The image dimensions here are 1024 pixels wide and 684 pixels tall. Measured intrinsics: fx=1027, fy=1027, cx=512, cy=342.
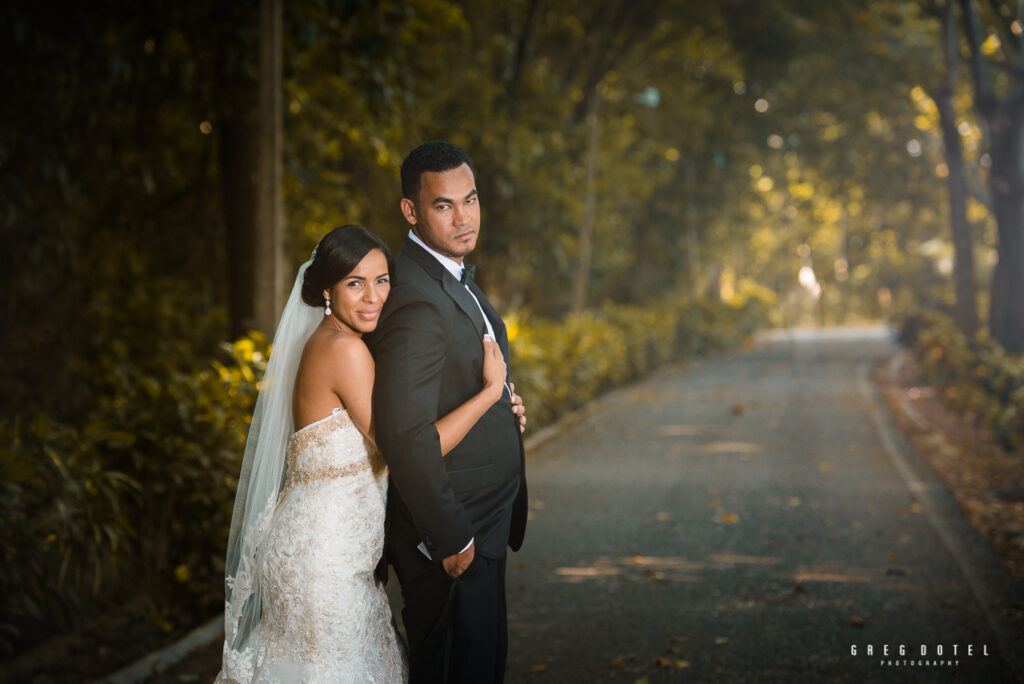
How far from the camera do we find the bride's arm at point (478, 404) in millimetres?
3109

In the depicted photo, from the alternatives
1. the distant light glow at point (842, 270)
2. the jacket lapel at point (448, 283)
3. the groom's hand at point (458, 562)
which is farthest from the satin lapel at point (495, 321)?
the distant light glow at point (842, 270)

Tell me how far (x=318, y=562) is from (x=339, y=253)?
1.01 m

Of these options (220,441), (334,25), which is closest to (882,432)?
(334,25)

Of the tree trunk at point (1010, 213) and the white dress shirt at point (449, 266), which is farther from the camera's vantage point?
the tree trunk at point (1010, 213)

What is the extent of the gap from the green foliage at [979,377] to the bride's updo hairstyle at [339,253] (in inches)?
407

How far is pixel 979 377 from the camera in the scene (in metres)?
16.0

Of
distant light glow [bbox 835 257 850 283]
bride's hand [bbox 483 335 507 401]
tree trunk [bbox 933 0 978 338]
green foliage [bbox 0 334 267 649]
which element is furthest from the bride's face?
distant light glow [bbox 835 257 850 283]

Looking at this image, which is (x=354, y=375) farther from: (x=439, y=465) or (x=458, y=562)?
(x=458, y=562)

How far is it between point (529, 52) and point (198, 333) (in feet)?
29.9

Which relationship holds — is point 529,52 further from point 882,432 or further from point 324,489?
point 324,489

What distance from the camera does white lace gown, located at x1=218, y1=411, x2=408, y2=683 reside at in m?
3.34

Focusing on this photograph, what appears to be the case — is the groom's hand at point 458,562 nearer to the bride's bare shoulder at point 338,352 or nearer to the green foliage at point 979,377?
the bride's bare shoulder at point 338,352

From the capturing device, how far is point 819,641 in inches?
227

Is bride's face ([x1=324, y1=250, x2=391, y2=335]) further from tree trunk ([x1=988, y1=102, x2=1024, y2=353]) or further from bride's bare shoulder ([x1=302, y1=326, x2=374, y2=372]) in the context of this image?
tree trunk ([x1=988, y1=102, x2=1024, y2=353])
